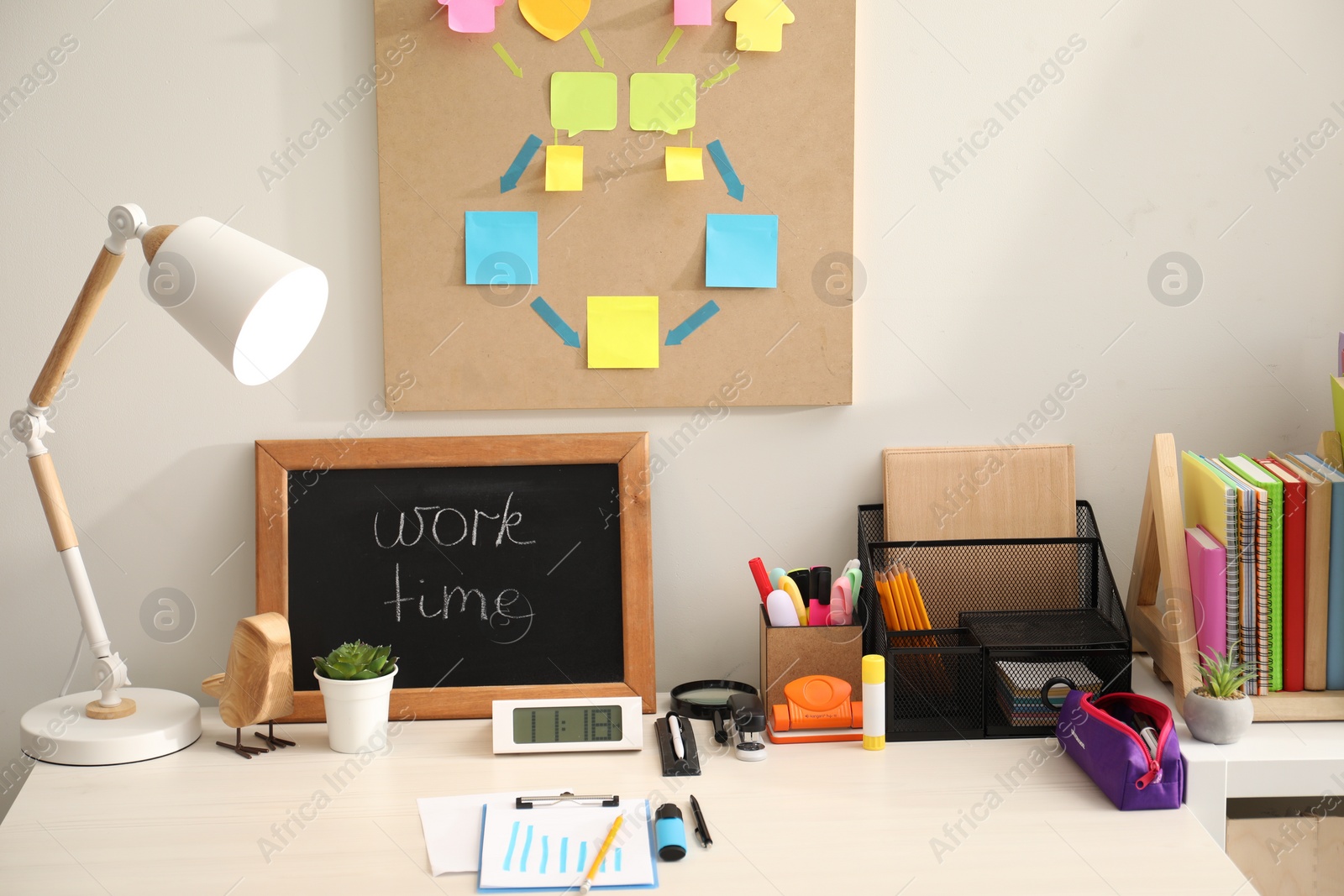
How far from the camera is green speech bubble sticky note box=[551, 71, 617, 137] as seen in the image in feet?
4.10

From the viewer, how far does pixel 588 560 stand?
1.31 meters

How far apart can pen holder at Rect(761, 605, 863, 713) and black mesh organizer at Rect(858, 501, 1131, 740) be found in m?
0.04

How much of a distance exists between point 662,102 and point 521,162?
0.19 meters

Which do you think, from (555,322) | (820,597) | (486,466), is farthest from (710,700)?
(555,322)

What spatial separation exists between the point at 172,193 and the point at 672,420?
69 cm

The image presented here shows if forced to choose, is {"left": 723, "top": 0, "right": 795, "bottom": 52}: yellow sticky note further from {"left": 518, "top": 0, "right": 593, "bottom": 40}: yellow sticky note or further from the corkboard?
{"left": 518, "top": 0, "right": 593, "bottom": 40}: yellow sticky note

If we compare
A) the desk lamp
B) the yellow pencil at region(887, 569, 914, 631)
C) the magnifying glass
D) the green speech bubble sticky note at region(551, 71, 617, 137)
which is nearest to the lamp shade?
the desk lamp

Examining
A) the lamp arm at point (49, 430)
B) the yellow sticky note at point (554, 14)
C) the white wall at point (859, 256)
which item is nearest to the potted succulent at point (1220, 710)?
the white wall at point (859, 256)

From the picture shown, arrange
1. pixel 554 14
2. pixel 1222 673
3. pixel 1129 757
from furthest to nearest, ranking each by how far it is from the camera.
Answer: pixel 554 14 < pixel 1222 673 < pixel 1129 757

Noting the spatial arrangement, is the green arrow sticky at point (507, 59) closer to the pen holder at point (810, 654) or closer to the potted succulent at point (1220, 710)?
the pen holder at point (810, 654)

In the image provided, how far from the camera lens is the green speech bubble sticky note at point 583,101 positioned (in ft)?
4.10

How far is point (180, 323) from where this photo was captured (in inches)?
39.1

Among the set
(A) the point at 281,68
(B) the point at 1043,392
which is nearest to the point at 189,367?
(A) the point at 281,68

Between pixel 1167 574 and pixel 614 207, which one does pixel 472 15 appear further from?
pixel 1167 574
